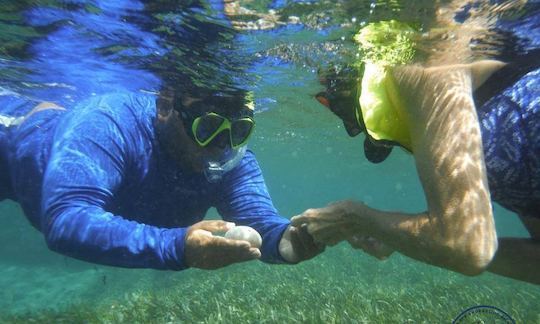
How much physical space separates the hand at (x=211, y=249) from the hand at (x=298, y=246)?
1.12 meters

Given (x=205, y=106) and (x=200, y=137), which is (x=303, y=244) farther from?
(x=205, y=106)

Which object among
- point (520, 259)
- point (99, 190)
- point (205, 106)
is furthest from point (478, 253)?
point (205, 106)

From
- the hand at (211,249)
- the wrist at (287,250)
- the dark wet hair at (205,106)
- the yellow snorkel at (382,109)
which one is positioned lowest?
the wrist at (287,250)

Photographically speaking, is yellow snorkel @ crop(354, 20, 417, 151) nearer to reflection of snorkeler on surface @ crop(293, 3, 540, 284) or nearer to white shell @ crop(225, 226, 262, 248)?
reflection of snorkeler on surface @ crop(293, 3, 540, 284)

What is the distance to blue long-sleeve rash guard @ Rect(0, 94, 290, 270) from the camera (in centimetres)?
360

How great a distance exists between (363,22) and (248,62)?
3.22 meters

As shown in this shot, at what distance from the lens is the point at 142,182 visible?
5469 millimetres

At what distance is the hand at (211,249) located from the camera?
3.34 m

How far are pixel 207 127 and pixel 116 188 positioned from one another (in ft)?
5.35

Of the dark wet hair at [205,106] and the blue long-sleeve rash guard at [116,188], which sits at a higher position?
the dark wet hair at [205,106]

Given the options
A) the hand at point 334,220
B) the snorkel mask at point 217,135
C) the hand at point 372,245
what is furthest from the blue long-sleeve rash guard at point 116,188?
the hand at point 372,245

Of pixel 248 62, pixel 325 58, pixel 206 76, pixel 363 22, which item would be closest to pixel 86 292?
pixel 206 76

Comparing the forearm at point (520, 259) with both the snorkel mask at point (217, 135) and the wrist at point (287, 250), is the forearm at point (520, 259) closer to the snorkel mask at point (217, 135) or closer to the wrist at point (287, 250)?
the wrist at point (287, 250)

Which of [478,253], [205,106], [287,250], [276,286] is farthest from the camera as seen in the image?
[276,286]
